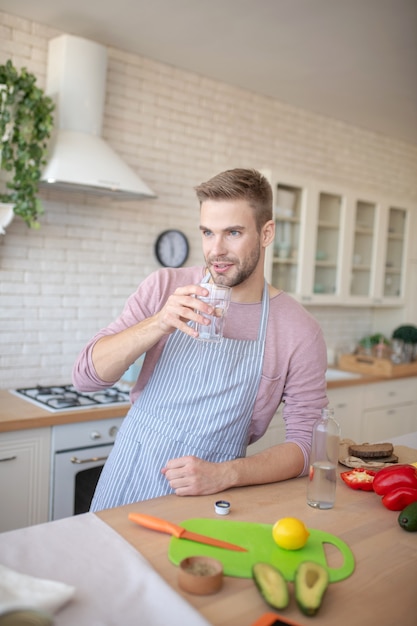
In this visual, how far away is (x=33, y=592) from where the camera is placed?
40.3 inches

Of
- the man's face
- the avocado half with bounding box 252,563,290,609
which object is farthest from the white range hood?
the avocado half with bounding box 252,563,290,609

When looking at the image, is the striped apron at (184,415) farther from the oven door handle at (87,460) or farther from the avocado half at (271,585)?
the oven door handle at (87,460)

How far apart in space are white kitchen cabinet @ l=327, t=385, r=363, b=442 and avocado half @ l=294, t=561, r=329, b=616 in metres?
3.00

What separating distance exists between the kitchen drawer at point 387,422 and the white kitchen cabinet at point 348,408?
3.6 inches

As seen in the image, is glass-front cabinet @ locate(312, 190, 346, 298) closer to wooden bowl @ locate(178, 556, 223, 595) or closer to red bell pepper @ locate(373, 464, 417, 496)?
red bell pepper @ locate(373, 464, 417, 496)

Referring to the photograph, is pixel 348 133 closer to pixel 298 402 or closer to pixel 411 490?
pixel 298 402

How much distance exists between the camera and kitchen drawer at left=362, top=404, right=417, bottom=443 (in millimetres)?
4500

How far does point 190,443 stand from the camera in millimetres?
1847

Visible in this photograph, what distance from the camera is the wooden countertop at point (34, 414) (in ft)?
8.69

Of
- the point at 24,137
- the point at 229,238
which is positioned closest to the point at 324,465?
the point at 229,238

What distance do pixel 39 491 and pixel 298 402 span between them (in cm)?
141

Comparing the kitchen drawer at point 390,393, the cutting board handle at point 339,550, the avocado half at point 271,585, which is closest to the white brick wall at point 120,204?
the kitchen drawer at point 390,393

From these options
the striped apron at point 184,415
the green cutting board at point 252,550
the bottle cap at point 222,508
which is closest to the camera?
the green cutting board at point 252,550

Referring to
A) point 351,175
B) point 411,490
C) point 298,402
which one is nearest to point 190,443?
point 298,402
